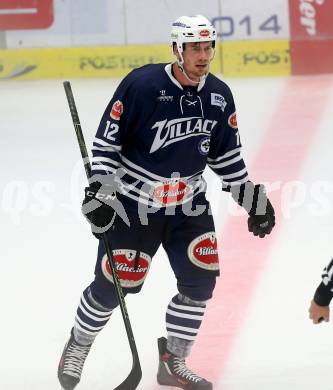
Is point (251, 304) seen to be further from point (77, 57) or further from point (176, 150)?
point (77, 57)

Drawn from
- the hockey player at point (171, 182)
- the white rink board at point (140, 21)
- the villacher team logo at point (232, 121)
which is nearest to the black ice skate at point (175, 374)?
the hockey player at point (171, 182)

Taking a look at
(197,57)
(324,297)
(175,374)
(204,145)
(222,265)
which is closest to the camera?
(324,297)

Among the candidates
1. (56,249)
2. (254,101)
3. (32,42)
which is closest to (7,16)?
(32,42)

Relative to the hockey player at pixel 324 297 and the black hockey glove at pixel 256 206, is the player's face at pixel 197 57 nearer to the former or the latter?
the black hockey glove at pixel 256 206

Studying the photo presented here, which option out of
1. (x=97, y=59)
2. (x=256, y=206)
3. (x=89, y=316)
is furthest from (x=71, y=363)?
(x=97, y=59)

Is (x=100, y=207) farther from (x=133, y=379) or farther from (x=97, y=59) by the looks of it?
(x=97, y=59)

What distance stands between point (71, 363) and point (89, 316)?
0.72ft

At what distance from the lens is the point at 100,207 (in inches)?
163

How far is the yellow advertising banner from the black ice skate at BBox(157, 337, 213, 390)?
6486mm

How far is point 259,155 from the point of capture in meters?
8.06

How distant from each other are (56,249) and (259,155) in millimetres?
2290

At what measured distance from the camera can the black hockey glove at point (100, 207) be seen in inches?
163

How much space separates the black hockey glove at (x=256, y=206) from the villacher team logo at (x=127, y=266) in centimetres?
45

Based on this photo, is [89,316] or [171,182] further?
[89,316]
